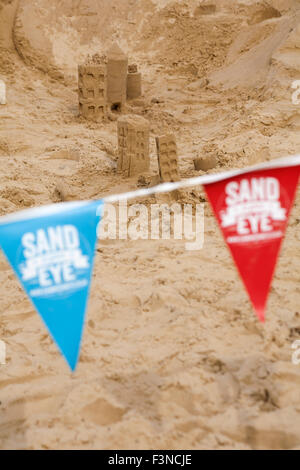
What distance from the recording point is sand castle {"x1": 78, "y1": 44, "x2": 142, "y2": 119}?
8.10m

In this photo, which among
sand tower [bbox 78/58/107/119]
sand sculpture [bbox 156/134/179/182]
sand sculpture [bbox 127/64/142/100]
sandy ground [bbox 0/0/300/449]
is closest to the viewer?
sandy ground [bbox 0/0/300/449]

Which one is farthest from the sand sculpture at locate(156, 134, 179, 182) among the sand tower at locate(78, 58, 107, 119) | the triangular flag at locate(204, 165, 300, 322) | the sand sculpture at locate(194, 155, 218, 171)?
the triangular flag at locate(204, 165, 300, 322)

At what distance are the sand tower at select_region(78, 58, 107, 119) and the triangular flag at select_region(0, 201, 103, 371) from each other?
239 inches

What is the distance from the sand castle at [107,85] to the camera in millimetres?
8102

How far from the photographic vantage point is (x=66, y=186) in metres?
6.07

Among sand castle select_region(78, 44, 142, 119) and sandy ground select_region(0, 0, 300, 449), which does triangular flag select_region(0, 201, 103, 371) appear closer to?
sandy ground select_region(0, 0, 300, 449)

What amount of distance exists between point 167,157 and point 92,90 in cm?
319

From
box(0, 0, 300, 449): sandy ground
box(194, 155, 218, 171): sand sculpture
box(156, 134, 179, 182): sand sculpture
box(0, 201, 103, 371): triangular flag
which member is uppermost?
box(0, 201, 103, 371): triangular flag

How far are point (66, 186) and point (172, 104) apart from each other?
3.93 m

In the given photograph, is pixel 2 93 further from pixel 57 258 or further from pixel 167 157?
pixel 57 258

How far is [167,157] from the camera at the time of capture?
18.9 feet

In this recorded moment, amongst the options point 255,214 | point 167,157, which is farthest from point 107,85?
point 255,214

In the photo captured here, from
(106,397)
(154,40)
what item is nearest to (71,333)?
(106,397)
